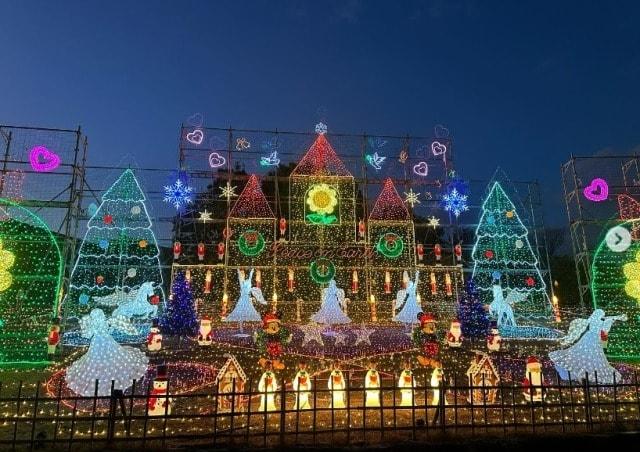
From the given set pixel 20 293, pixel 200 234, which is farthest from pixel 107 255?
pixel 200 234

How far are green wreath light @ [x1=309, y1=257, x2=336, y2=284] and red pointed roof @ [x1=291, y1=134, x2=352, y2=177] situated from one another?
12.9 ft

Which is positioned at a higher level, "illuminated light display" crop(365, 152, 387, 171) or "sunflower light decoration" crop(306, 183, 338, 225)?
"illuminated light display" crop(365, 152, 387, 171)

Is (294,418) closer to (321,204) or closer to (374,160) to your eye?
(321,204)

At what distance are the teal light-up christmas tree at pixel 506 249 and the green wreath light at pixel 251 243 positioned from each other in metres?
8.92

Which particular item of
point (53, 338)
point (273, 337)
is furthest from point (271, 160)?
point (273, 337)

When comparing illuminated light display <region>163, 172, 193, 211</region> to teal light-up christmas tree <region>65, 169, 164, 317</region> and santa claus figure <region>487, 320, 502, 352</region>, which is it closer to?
teal light-up christmas tree <region>65, 169, 164, 317</region>

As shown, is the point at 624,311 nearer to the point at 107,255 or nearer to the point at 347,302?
the point at 347,302

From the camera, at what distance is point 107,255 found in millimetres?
18359

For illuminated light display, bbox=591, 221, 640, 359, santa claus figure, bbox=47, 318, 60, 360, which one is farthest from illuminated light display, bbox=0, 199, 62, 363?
illuminated light display, bbox=591, 221, 640, 359

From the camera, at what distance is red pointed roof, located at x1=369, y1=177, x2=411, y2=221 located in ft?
69.1

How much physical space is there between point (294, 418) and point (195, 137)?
16.1 meters

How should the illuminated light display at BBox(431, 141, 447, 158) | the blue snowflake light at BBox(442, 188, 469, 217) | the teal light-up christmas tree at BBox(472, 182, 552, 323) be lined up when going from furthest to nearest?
the illuminated light display at BBox(431, 141, 447, 158) → the blue snowflake light at BBox(442, 188, 469, 217) → the teal light-up christmas tree at BBox(472, 182, 552, 323)

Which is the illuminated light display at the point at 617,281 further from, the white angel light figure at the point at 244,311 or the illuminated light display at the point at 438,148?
the white angel light figure at the point at 244,311

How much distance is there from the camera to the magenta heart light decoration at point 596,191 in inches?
757
